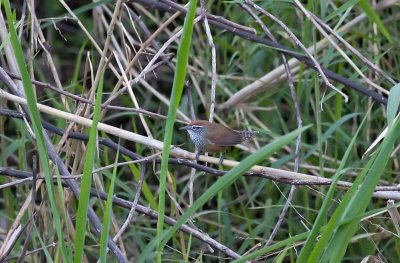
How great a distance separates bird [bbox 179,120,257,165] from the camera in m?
3.54

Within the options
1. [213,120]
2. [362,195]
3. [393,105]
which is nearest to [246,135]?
[213,120]

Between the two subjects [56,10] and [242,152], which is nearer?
[242,152]

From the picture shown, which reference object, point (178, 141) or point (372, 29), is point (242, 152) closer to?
point (178, 141)

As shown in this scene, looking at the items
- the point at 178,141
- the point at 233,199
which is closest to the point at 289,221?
the point at 233,199

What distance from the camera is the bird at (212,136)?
354 centimetres

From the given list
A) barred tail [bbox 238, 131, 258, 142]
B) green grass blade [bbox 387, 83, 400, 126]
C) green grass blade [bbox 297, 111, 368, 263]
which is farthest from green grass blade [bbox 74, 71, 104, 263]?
barred tail [bbox 238, 131, 258, 142]

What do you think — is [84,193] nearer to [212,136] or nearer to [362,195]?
[362,195]

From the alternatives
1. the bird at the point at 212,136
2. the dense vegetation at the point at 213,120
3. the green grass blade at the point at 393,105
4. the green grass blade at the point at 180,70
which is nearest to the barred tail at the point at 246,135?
the bird at the point at 212,136

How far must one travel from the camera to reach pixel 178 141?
198 inches

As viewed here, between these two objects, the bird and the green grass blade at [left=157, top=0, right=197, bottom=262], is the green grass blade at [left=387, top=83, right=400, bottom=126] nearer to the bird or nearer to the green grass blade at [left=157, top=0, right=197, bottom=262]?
the green grass blade at [left=157, top=0, right=197, bottom=262]

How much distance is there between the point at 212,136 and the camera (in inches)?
141

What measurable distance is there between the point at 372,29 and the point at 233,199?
49.8 inches

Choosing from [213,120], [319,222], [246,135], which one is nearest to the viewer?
[319,222]

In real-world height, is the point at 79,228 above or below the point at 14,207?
above
